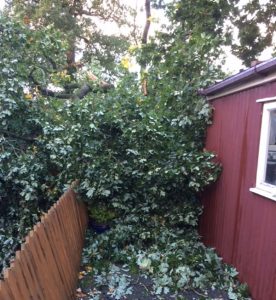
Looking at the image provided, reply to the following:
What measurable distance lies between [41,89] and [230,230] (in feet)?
16.3

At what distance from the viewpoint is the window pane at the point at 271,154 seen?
12.7 feet

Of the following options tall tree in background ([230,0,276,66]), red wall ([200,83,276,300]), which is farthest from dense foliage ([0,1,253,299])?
tall tree in background ([230,0,276,66])

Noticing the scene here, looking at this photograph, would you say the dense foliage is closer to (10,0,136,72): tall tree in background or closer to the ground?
the ground

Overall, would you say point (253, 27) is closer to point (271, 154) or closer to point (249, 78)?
point (249, 78)

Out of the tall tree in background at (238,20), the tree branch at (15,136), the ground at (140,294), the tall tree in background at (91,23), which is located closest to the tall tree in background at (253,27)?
the tall tree in background at (238,20)

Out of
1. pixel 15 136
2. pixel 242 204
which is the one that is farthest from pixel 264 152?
pixel 15 136

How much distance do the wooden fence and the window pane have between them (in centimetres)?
240

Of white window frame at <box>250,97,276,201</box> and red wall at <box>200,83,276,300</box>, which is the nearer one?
red wall at <box>200,83,276,300</box>

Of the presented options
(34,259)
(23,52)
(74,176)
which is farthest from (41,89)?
(34,259)

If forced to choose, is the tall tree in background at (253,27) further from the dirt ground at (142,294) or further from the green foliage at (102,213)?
the dirt ground at (142,294)

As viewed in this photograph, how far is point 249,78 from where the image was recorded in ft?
14.6

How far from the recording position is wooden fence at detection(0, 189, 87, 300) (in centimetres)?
207

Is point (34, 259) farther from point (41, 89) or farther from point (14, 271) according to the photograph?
point (41, 89)

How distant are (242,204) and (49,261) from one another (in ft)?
8.68
